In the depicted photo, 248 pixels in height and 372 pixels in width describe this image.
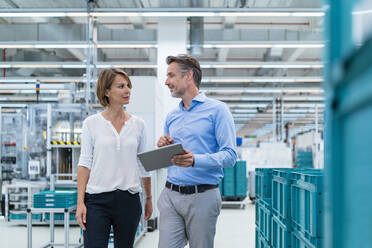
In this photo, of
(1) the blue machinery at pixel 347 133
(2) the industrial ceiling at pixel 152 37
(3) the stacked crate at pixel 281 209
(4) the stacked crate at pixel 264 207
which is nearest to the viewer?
(1) the blue machinery at pixel 347 133

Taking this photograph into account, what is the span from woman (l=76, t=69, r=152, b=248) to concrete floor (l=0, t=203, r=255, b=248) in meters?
3.51

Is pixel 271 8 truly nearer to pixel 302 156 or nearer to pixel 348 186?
pixel 348 186

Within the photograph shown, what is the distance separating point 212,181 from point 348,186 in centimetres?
139

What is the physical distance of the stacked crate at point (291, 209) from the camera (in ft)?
7.14

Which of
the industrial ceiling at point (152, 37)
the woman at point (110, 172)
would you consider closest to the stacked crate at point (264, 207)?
the woman at point (110, 172)

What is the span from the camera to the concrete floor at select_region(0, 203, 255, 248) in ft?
18.8

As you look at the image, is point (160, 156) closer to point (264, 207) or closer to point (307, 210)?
point (307, 210)

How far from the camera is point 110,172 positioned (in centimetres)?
213

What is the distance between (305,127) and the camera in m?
27.8

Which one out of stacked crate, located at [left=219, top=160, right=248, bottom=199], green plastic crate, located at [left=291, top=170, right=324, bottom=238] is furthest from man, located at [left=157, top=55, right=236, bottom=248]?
stacked crate, located at [left=219, top=160, right=248, bottom=199]

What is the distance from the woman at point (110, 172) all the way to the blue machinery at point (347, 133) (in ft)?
4.87

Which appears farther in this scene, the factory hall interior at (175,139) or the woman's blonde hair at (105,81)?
the woman's blonde hair at (105,81)

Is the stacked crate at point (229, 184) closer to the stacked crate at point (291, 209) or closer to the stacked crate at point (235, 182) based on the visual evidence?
the stacked crate at point (235, 182)

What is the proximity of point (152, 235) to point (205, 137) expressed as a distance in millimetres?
4420
